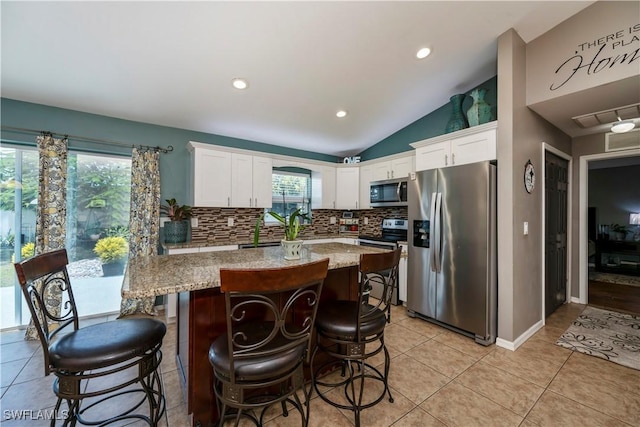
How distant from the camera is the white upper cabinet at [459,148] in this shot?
2.72 meters

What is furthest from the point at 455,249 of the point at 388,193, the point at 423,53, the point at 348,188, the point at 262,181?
the point at 262,181

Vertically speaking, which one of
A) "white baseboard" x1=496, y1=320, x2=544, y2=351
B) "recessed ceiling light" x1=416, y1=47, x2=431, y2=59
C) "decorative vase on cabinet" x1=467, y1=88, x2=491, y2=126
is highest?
"recessed ceiling light" x1=416, y1=47, x2=431, y2=59

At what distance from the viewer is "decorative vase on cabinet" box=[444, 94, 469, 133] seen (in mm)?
3209

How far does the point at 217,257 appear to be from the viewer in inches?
80.1

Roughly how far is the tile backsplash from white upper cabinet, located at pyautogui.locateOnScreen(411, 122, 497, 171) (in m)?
1.24

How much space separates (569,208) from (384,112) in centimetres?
306

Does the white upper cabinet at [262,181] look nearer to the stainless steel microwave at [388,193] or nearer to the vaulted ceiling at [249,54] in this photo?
the vaulted ceiling at [249,54]

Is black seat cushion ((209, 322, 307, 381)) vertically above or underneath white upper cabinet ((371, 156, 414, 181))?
underneath

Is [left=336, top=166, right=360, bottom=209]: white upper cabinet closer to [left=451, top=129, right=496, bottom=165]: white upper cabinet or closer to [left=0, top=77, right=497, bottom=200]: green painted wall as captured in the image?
[left=0, top=77, right=497, bottom=200]: green painted wall

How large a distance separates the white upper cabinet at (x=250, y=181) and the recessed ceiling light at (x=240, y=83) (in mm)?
1124

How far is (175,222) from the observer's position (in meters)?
3.44

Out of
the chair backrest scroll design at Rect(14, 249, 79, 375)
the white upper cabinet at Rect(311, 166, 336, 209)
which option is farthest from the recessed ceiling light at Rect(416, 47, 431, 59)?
the chair backrest scroll design at Rect(14, 249, 79, 375)

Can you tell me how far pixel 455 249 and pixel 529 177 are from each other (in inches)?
42.8

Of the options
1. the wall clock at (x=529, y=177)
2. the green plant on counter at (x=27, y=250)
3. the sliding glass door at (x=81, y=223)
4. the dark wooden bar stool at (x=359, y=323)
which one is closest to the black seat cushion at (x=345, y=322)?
the dark wooden bar stool at (x=359, y=323)
